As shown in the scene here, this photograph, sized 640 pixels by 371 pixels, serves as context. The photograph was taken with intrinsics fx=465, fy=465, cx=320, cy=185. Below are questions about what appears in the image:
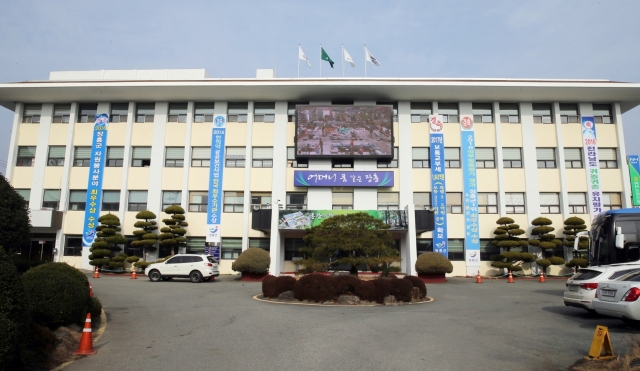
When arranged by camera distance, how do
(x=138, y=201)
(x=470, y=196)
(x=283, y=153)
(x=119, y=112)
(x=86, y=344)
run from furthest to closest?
1. (x=119, y=112)
2. (x=138, y=201)
3. (x=283, y=153)
4. (x=470, y=196)
5. (x=86, y=344)

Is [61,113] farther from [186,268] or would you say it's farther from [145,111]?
[186,268]

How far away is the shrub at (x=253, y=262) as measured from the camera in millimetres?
25422

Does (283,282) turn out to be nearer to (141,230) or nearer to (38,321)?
(38,321)

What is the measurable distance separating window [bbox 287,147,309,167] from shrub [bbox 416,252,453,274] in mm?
10916

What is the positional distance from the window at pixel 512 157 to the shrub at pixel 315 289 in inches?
839

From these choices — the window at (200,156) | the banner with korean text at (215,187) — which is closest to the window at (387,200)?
the banner with korean text at (215,187)

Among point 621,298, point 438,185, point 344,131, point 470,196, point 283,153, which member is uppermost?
point 344,131

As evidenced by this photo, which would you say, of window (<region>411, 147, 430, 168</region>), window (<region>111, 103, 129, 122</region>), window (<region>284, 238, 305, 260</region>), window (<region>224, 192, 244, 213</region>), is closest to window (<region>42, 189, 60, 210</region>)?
window (<region>111, 103, 129, 122</region>)

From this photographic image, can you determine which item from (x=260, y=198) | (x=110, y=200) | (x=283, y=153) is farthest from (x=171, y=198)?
(x=283, y=153)

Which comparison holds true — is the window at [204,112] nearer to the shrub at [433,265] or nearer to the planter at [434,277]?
the shrub at [433,265]

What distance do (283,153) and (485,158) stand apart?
14.2 m

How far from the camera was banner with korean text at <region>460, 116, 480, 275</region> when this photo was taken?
31.0 meters

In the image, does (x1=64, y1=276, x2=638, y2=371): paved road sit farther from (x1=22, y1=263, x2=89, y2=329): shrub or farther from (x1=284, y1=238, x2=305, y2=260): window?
(x1=284, y1=238, x2=305, y2=260): window

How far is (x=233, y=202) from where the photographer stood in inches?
1280
